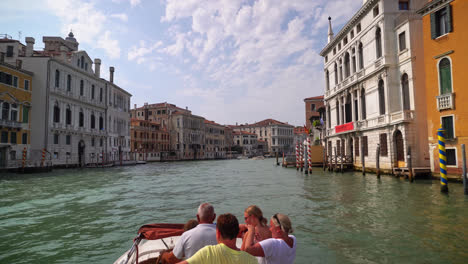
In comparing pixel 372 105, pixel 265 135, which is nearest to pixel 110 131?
pixel 372 105

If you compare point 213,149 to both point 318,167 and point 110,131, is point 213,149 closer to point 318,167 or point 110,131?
point 110,131

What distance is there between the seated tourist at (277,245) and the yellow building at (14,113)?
2331 cm

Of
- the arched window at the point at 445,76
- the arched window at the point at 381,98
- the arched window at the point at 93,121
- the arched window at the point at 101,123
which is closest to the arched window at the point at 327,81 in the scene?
the arched window at the point at 381,98

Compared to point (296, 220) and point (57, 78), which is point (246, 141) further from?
point (296, 220)

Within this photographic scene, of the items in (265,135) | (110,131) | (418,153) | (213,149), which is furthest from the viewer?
(265,135)

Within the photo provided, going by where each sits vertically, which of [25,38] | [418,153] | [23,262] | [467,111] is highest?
[25,38]

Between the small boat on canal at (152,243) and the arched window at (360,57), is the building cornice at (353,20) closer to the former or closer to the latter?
the arched window at (360,57)

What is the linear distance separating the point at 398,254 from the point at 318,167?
22.7m

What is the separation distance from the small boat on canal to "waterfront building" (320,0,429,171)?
15.0 m

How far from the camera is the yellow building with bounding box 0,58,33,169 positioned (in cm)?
2019

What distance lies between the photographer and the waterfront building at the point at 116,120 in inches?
1394

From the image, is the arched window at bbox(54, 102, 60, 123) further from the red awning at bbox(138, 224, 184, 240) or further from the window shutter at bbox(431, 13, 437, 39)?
the window shutter at bbox(431, 13, 437, 39)

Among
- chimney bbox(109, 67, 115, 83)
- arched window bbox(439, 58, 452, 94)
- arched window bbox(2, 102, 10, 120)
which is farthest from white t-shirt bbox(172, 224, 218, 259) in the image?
chimney bbox(109, 67, 115, 83)

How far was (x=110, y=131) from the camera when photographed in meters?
35.6
